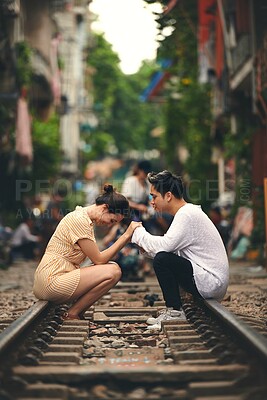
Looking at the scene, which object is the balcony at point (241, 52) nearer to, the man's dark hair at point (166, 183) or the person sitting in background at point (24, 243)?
the person sitting in background at point (24, 243)

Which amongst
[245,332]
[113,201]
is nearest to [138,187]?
[113,201]

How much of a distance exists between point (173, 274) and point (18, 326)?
5.63 ft

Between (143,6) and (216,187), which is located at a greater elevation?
(143,6)

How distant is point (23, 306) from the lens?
9469 millimetres

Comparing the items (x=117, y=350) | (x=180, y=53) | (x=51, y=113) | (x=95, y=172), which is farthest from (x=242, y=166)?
(x=95, y=172)

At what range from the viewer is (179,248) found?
7145 millimetres

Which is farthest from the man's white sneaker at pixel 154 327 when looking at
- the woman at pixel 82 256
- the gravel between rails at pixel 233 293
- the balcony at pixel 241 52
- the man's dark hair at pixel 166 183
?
the balcony at pixel 241 52

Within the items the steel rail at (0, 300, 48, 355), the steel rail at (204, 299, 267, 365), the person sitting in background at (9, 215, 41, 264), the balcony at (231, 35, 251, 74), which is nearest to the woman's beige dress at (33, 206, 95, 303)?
the steel rail at (0, 300, 48, 355)

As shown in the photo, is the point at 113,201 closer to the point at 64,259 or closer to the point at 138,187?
the point at 64,259

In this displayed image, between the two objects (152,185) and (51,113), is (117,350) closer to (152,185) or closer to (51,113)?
(152,185)

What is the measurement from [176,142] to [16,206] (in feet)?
39.7

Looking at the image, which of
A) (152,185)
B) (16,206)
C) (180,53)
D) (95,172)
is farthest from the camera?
(95,172)

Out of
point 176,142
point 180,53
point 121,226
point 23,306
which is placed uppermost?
point 180,53

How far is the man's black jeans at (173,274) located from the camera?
706 centimetres
